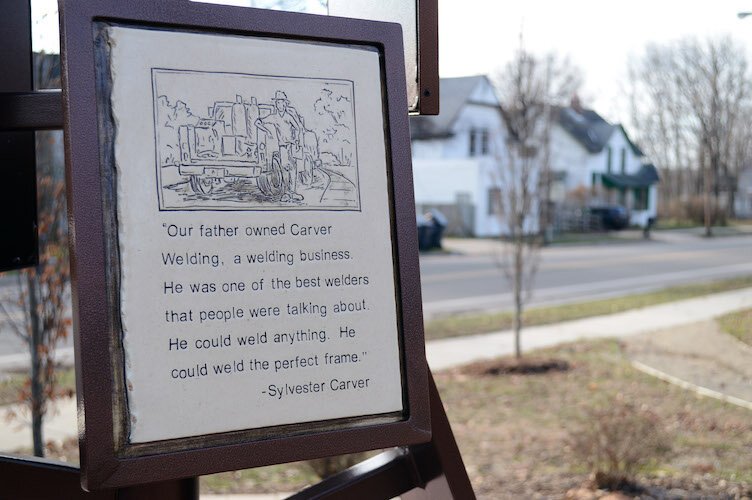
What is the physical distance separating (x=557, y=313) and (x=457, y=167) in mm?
20283

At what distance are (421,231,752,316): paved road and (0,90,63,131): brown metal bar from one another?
27.2 ft

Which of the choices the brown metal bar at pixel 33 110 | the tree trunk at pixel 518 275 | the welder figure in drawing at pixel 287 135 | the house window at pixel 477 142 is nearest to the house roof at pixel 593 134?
the house window at pixel 477 142

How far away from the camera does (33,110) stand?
1.91m

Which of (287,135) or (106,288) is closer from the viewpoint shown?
(106,288)

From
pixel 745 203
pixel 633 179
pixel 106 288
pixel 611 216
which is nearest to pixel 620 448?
pixel 106 288

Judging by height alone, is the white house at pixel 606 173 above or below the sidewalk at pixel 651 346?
above

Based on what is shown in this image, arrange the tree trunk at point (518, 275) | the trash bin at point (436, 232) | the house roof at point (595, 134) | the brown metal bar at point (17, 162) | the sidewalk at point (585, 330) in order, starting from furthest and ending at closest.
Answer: the house roof at point (595, 134)
the trash bin at point (436, 232)
the tree trunk at point (518, 275)
the sidewalk at point (585, 330)
the brown metal bar at point (17, 162)

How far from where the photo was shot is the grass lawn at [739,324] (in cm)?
986

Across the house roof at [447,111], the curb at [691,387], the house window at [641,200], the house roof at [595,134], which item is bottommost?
the curb at [691,387]

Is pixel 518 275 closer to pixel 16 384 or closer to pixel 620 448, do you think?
pixel 620 448

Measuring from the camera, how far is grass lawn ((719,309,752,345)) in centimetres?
986

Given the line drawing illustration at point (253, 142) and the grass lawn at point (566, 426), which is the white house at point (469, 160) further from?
the line drawing illustration at point (253, 142)

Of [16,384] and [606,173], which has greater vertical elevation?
[606,173]

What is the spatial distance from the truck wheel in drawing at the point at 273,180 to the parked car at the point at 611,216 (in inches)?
1311
